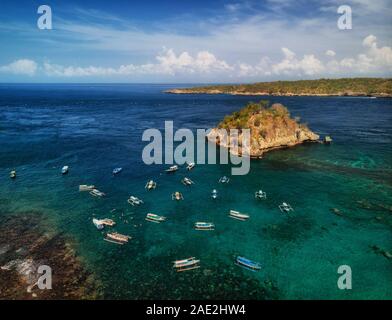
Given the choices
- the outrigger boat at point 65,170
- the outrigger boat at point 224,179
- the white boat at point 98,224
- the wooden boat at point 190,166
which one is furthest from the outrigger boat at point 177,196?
the outrigger boat at point 65,170

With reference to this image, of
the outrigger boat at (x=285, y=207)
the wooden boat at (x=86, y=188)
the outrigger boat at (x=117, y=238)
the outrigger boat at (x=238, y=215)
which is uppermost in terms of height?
the wooden boat at (x=86, y=188)

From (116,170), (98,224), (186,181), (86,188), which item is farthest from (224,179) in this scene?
(86,188)

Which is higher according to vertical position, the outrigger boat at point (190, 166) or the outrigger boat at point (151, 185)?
the outrigger boat at point (190, 166)

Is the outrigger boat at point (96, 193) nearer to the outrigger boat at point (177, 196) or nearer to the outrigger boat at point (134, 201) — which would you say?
the outrigger boat at point (134, 201)

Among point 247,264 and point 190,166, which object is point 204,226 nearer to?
point 247,264

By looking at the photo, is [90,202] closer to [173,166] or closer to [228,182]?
[173,166]

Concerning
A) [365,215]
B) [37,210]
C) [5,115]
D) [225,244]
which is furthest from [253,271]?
[5,115]
